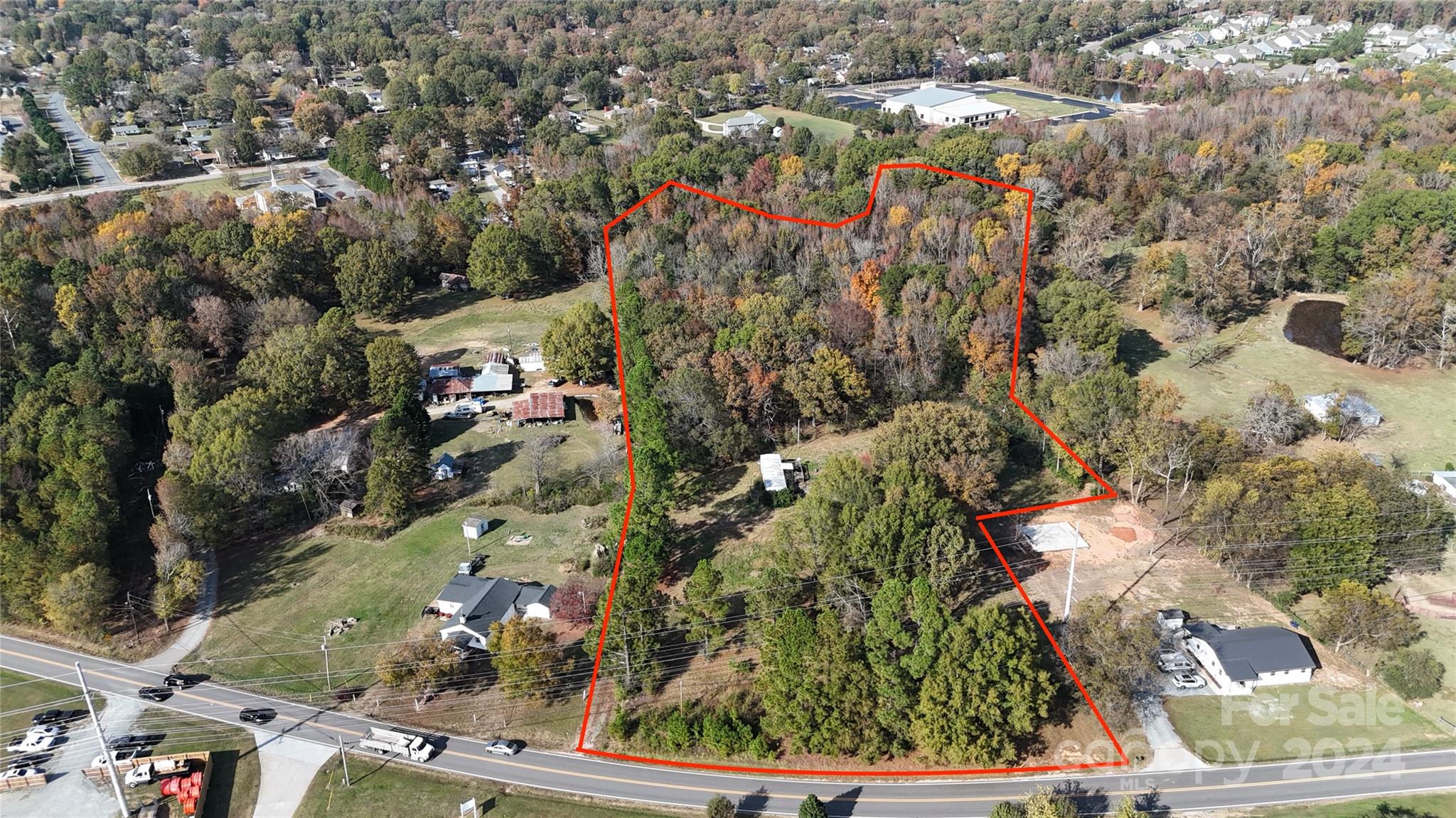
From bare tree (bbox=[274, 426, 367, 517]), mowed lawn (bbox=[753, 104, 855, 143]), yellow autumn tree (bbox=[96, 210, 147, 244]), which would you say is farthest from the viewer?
mowed lawn (bbox=[753, 104, 855, 143])

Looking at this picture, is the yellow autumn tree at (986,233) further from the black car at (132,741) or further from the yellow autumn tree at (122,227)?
the yellow autumn tree at (122,227)

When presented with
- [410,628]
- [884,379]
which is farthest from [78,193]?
[884,379]

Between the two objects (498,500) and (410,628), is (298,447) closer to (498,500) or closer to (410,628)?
(498,500)

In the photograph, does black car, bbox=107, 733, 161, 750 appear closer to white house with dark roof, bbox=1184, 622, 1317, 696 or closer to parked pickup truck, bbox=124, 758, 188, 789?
parked pickup truck, bbox=124, 758, 188, 789

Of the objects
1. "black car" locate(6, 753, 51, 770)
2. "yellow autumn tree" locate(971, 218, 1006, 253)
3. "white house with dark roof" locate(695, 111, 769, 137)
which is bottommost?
"black car" locate(6, 753, 51, 770)

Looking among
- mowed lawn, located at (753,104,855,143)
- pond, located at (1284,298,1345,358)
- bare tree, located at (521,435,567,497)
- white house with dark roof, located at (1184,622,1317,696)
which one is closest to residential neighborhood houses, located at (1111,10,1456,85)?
mowed lawn, located at (753,104,855,143)

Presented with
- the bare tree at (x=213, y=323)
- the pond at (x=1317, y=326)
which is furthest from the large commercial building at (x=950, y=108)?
the bare tree at (x=213, y=323)
